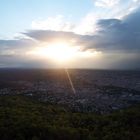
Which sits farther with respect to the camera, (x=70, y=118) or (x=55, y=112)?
(x=55, y=112)

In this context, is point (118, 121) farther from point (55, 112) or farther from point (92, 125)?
point (55, 112)

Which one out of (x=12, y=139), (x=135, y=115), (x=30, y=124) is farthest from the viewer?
(x=135, y=115)

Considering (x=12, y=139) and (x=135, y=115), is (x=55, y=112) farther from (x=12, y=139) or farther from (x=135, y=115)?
(x=12, y=139)

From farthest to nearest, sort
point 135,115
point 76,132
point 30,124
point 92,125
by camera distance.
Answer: point 135,115
point 92,125
point 30,124
point 76,132

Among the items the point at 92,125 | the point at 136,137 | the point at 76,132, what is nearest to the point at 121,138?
the point at 136,137

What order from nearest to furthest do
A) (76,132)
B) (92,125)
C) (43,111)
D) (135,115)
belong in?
(76,132)
(92,125)
(135,115)
(43,111)

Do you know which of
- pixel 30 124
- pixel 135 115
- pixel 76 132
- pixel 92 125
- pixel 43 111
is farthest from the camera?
pixel 43 111

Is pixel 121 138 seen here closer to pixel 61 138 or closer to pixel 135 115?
pixel 61 138

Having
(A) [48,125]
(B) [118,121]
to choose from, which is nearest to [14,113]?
(A) [48,125]

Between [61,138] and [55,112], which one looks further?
[55,112]
